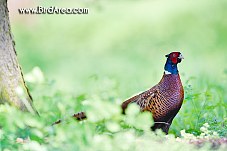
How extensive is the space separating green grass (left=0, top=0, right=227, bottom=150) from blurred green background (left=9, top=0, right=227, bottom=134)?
0.02 meters

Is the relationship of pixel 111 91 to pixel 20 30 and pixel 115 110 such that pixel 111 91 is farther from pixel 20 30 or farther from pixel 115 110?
pixel 20 30

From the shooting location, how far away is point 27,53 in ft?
42.2

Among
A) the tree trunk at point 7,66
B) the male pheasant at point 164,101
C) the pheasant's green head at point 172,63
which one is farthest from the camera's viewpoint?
the pheasant's green head at point 172,63

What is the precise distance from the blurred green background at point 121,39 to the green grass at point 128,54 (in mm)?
16

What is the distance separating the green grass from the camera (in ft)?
21.8

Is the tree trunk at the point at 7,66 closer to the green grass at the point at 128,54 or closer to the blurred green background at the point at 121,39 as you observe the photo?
the green grass at the point at 128,54

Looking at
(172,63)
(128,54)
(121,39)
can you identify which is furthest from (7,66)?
(121,39)

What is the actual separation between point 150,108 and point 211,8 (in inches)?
331

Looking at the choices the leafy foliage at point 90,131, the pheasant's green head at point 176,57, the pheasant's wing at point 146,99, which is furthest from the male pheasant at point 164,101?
the leafy foliage at point 90,131

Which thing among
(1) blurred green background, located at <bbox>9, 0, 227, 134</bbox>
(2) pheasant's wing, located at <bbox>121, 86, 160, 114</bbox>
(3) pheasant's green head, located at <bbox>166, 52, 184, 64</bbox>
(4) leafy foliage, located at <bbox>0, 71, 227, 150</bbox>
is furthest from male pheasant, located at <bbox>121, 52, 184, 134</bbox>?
(1) blurred green background, located at <bbox>9, 0, 227, 134</bbox>

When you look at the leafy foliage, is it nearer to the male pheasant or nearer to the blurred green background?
the male pheasant

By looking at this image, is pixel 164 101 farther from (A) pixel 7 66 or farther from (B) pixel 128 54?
(B) pixel 128 54

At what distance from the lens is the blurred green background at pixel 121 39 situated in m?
11.2

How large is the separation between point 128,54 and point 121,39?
103 centimetres
